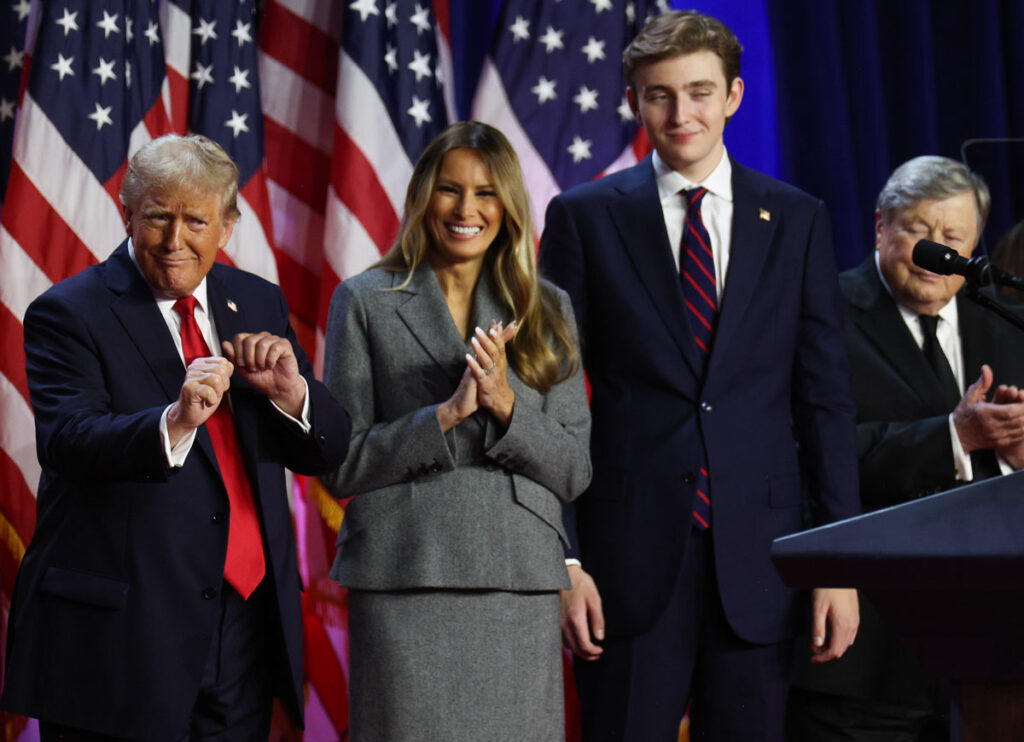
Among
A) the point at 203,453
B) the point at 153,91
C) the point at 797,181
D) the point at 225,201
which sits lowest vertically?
the point at 203,453

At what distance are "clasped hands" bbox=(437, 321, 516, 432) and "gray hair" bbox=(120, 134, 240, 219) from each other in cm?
51

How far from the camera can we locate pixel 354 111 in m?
3.46

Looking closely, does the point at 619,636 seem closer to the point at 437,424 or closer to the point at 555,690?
the point at 555,690

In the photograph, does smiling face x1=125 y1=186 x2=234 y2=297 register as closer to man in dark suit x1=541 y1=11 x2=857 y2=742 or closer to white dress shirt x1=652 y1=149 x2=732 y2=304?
man in dark suit x1=541 y1=11 x2=857 y2=742

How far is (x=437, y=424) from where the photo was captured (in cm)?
220

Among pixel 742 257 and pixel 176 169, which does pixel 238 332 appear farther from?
pixel 742 257

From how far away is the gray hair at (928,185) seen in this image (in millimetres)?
2879

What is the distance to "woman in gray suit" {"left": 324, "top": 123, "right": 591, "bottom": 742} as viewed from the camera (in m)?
2.22

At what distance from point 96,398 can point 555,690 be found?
103 centimetres

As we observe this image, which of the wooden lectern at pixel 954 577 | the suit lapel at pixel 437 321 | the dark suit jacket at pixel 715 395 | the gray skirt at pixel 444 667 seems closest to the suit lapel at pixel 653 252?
the dark suit jacket at pixel 715 395

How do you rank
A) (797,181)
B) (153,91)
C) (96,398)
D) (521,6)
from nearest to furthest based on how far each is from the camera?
(96,398) < (153,91) < (521,6) < (797,181)

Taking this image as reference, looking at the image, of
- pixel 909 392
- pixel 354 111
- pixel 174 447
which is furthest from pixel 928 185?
pixel 174 447

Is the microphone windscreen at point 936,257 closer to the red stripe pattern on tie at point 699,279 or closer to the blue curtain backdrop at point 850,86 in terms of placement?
the red stripe pattern on tie at point 699,279

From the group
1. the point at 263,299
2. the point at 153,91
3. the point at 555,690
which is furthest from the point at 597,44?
the point at 555,690
